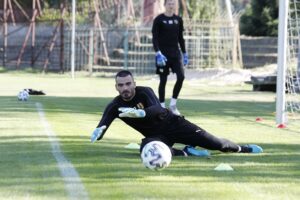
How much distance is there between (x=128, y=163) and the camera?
8969 mm

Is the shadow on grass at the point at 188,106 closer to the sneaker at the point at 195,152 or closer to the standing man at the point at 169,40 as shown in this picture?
the standing man at the point at 169,40

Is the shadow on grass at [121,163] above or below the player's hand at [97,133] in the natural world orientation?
below

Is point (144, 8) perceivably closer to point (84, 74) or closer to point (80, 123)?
point (84, 74)

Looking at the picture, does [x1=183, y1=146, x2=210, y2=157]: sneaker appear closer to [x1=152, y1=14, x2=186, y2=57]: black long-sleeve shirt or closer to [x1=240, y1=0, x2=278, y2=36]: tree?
[x1=152, y1=14, x2=186, y2=57]: black long-sleeve shirt

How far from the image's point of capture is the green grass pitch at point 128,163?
715 centimetres

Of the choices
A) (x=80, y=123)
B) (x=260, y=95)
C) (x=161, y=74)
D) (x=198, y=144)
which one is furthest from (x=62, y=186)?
(x=260, y=95)

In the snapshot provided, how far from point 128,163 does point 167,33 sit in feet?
23.8

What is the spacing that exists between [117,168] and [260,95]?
1675cm

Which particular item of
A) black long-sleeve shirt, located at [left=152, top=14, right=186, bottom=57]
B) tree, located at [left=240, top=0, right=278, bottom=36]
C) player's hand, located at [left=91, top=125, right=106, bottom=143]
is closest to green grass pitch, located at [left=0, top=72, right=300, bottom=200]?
player's hand, located at [left=91, top=125, right=106, bottom=143]

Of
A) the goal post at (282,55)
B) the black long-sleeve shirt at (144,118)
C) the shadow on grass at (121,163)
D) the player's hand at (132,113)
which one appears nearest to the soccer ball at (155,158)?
the shadow on grass at (121,163)

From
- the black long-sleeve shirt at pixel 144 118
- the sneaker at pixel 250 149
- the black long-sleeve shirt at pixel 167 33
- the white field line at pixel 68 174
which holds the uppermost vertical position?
the black long-sleeve shirt at pixel 167 33

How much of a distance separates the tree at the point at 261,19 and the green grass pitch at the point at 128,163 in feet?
98.2

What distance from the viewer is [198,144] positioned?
31.9ft

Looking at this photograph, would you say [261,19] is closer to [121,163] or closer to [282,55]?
[282,55]
